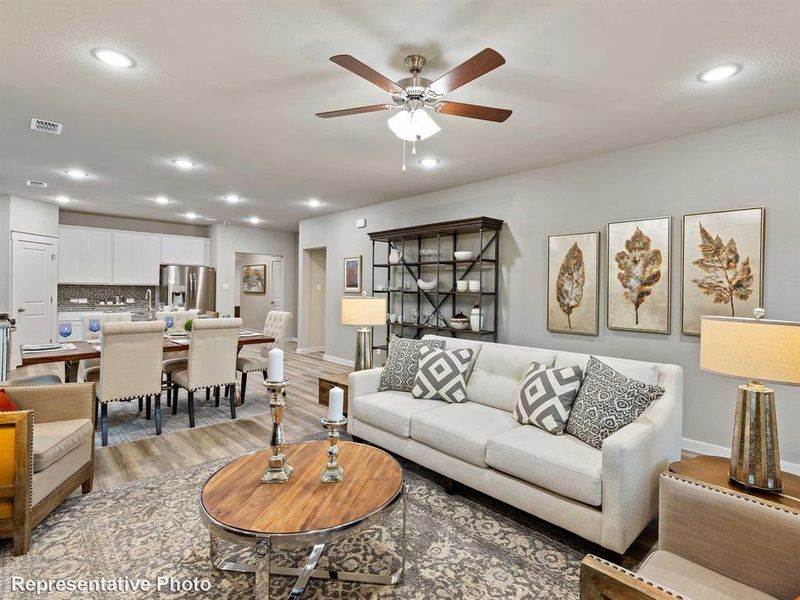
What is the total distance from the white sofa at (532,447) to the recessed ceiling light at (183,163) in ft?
9.74

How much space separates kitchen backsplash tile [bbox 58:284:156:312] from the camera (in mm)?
7414

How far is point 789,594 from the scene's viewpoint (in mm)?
1236

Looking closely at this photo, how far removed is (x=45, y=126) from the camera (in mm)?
3389

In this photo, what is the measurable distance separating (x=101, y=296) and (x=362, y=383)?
6978 millimetres

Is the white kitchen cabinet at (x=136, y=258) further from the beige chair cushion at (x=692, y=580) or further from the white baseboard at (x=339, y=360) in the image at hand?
the beige chair cushion at (x=692, y=580)

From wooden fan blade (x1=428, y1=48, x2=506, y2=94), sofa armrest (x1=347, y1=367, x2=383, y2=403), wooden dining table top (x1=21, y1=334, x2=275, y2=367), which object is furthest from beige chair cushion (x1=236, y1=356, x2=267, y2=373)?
wooden fan blade (x1=428, y1=48, x2=506, y2=94)

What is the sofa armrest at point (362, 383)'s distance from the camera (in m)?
3.38

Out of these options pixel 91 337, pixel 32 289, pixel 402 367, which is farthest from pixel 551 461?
pixel 32 289

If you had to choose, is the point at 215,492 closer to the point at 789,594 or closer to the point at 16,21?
the point at 789,594

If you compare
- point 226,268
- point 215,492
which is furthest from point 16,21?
point 226,268

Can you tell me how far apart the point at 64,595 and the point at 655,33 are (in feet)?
12.4

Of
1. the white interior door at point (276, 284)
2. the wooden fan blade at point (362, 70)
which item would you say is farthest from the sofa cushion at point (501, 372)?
the white interior door at point (276, 284)

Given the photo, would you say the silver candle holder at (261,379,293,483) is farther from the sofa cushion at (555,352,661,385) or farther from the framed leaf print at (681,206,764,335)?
the framed leaf print at (681,206,764,335)

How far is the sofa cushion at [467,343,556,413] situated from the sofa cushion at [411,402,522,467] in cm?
9
